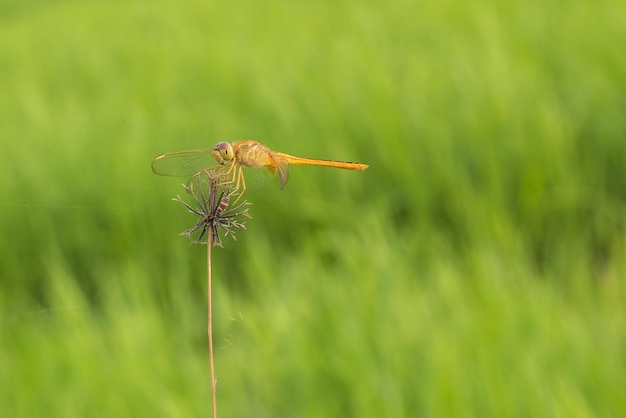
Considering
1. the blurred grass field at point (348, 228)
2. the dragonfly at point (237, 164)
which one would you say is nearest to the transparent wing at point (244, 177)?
the dragonfly at point (237, 164)

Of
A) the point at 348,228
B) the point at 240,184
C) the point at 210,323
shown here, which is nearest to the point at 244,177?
the point at 240,184

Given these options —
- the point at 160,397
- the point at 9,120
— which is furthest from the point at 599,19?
the point at 160,397

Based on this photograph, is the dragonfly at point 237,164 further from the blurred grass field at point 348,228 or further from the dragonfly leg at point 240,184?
the blurred grass field at point 348,228

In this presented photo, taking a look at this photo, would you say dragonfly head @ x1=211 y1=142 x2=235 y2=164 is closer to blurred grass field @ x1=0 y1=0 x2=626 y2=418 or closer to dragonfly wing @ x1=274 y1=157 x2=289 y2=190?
dragonfly wing @ x1=274 y1=157 x2=289 y2=190

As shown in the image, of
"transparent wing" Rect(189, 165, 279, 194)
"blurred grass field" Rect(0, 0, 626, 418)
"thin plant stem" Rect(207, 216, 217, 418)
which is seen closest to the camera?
"thin plant stem" Rect(207, 216, 217, 418)

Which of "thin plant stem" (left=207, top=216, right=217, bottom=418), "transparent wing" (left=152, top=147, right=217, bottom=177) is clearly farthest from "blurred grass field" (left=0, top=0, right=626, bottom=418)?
"thin plant stem" (left=207, top=216, right=217, bottom=418)

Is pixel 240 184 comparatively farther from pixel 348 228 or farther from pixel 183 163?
pixel 348 228
